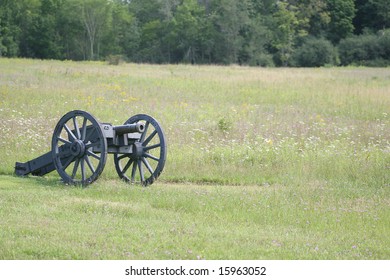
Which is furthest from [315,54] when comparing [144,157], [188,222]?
[188,222]

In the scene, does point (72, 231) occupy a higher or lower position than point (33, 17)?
lower

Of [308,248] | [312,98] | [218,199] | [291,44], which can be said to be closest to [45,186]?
[218,199]

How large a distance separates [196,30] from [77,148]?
2688 inches

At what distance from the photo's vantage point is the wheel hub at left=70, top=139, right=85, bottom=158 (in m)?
12.5

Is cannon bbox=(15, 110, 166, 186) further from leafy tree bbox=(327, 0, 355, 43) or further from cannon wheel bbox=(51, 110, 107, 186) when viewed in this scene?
leafy tree bbox=(327, 0, 355, 43)

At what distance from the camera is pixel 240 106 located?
24406 millimetres

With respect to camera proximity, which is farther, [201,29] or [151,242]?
[201,29]

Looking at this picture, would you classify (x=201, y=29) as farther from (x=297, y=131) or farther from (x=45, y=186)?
(x=45, y=186)

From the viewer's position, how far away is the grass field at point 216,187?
348 inches

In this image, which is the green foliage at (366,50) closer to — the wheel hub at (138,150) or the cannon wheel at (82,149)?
the wheel hub at (138,150)

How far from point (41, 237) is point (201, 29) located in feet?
240

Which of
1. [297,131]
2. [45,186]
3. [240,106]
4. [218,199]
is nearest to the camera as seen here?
[218,199]

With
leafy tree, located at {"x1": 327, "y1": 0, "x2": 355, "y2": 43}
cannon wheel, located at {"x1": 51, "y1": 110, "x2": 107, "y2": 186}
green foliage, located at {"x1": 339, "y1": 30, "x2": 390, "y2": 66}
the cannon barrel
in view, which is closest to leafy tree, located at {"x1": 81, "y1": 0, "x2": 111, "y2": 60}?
leafy tree, located at {"x1": 327, "y1": 0, "x2": 355, "y2": 43}

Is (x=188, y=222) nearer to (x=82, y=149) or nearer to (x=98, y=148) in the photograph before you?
(x=98, y=148)
